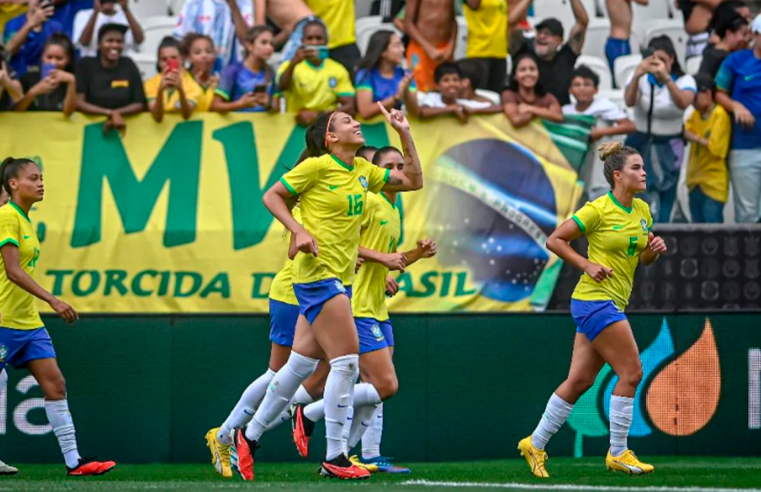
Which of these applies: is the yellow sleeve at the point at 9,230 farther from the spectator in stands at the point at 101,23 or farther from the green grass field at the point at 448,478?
the spectator in stands at the point at 101,23

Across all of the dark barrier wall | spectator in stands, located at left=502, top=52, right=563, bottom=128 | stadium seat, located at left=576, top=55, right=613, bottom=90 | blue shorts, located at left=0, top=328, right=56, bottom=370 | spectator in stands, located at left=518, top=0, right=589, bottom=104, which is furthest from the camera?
stadium seat, located at left=576, top=55, right=613, bottom=90

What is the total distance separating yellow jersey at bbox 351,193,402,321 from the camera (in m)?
9.19

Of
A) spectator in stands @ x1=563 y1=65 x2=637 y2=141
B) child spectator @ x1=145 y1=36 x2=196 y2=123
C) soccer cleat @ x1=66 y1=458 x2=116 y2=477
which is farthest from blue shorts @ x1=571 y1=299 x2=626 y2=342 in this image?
child spectator @ x1=145 y1=36 x2=196 y2=123

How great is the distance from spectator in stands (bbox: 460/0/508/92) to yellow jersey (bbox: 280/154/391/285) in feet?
19.2

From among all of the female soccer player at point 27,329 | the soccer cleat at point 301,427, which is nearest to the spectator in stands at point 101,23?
the female soccer player at point 27,329

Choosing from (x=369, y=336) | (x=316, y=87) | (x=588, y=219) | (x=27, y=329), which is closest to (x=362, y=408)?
(x=369, y=336)

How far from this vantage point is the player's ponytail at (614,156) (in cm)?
872

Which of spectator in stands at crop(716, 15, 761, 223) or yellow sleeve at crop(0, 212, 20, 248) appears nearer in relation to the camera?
yellow sleeve at crop(0, 212, 20, 248)

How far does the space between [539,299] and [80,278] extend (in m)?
4.07

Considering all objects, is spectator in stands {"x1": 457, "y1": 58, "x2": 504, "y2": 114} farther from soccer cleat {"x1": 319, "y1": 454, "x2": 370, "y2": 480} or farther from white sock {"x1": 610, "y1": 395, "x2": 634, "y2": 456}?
soccer cleat {"x1": 319, "y1": 454, "x2": 370, "y2": 480}

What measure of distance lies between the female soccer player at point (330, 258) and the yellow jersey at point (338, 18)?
18.7ft

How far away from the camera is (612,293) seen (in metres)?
8.63

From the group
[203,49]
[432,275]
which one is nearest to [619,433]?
[432,275]

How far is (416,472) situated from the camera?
9.42m
